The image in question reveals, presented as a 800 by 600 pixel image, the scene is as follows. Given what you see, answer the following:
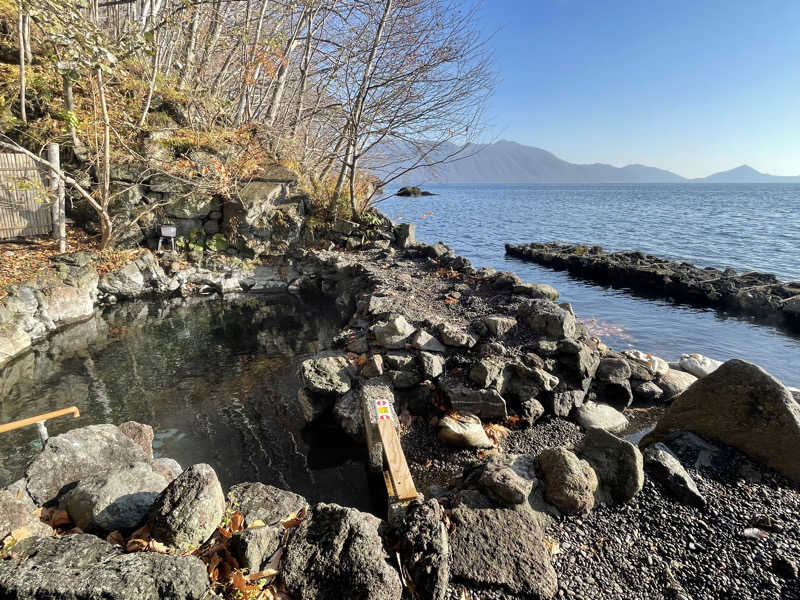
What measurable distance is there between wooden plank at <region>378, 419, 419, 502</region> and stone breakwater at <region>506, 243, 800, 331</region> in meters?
15.6

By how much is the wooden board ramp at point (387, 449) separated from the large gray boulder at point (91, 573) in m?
1.93

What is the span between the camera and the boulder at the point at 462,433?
5703mm

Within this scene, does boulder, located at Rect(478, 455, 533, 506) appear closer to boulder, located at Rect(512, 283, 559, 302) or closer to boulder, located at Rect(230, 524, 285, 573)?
boulder, located at Rect(230, 524, 285, 573)

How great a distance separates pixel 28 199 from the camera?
1093 centimetres

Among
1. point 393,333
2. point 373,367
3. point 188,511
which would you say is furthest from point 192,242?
point 188,511

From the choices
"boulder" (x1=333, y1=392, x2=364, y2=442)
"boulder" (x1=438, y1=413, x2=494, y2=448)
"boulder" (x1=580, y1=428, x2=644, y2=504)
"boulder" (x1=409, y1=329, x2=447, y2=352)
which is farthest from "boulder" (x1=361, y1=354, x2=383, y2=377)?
"boulder" (x1=580, y1=428, x2=644, y2=504)

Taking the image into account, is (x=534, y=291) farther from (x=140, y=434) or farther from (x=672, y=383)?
(x=140, y=434)

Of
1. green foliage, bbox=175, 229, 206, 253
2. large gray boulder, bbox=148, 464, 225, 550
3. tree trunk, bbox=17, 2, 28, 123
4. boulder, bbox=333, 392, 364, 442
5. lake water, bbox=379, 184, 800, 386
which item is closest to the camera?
large gray boulder, bbox=148, 464, 225, 550

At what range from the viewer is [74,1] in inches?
297

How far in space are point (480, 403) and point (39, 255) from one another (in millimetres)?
11664

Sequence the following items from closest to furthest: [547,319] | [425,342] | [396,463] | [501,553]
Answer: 1. [501,553]
2. [396,463]
3. [425,342]
4. [547,319]

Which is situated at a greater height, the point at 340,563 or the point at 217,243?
the point at 217,243

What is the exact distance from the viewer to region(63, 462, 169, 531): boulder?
124 inches

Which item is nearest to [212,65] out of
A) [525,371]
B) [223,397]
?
[223,397]
